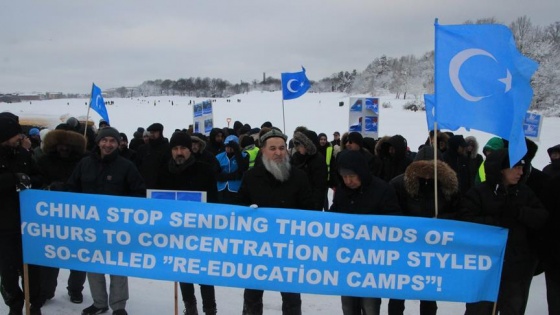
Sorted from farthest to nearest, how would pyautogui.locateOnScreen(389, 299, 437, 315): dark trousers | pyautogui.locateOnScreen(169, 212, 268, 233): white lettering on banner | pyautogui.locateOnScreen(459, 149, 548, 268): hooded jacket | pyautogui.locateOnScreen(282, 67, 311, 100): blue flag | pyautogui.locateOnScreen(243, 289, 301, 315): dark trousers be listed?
pyautogui.locateOnScreen(282, 67, 311, 100): blue flag, pyautogui.locateOnScreen(389, 299, 437, 315): dark trousers, pyautogui.locateOnScreen(243, 289, 301, 315): dark trousers, pyautogui.locateOnScreen(169, 212, 268, 233): white lettering on banner, pyautogui.locateOnScreen(459, 149, 548, 268): hooded jacket

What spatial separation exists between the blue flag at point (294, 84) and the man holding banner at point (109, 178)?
7.47 meters

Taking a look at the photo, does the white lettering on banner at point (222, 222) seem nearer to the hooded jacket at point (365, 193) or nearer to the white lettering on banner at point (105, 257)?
the white lettering on banner at point (105, 257)

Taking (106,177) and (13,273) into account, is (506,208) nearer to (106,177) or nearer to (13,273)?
(106,177)

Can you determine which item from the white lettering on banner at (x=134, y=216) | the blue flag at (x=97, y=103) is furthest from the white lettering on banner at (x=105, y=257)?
the blue flag at (x=97, y=103)

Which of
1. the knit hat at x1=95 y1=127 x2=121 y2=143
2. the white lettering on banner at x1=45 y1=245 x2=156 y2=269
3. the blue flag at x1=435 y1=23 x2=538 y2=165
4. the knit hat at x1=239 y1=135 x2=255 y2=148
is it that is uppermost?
the blue flag at x1=435 y1=23 x2=538 y2=165

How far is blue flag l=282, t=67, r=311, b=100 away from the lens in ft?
36.7

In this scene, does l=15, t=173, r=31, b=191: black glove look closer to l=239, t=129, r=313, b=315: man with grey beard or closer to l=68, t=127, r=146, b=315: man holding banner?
l=68, t=127, r=146, b=315: man holding banner

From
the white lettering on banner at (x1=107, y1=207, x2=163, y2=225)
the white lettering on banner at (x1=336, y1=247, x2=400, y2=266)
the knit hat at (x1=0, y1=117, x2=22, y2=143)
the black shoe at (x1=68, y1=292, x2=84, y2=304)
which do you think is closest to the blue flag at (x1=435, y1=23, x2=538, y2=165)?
the white lettering on banner at (x1=336, y1=247, x2=400, y2=266)

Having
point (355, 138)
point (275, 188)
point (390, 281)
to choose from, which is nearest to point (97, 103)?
point (355, 138)

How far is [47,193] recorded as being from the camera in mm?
3732

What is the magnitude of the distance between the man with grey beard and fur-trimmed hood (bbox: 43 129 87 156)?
1939mm

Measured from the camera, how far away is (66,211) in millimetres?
3689

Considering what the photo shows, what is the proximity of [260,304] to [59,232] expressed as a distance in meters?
1.87

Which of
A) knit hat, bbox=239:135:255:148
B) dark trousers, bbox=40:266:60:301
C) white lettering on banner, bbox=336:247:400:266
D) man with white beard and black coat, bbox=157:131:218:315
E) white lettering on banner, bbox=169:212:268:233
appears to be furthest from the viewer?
knit hat, bbox=239:135:255:148
